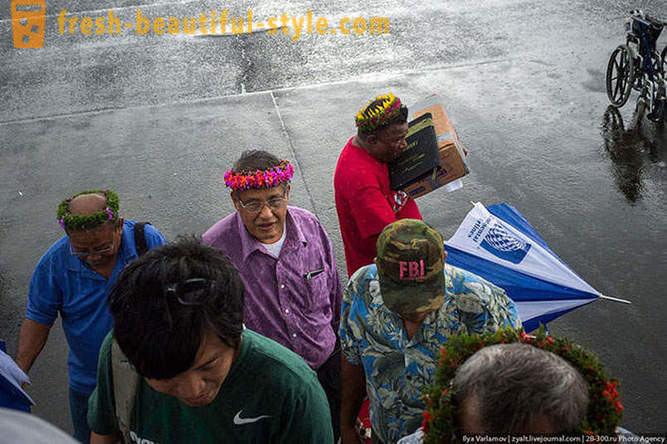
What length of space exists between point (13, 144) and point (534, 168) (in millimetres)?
6791

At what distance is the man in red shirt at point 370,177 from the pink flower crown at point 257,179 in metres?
0.56

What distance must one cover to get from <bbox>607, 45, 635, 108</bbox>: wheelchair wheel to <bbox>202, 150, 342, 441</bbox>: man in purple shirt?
6.07m

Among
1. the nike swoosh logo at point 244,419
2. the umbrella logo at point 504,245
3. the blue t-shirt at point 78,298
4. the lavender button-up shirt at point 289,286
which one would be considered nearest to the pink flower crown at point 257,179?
the lavender button-up shirt at point 289,286

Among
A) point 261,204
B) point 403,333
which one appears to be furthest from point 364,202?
point 403,333

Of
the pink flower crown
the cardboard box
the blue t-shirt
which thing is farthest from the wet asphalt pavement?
the pink flower crown

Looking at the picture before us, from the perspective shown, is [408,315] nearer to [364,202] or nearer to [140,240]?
[364,202]

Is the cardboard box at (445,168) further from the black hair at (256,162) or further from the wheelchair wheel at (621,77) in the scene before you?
the wheelchair wheel at (621,77)

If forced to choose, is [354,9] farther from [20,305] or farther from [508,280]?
[508,280]

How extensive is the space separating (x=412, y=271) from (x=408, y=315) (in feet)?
0.61

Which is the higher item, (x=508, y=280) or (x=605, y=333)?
(x=508, y=280)

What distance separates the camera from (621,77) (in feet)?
26.4

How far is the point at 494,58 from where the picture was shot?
9.95m

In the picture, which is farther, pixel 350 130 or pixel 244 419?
pixel 350 130

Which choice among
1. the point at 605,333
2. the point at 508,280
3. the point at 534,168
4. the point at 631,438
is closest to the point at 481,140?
the point at 534,168
